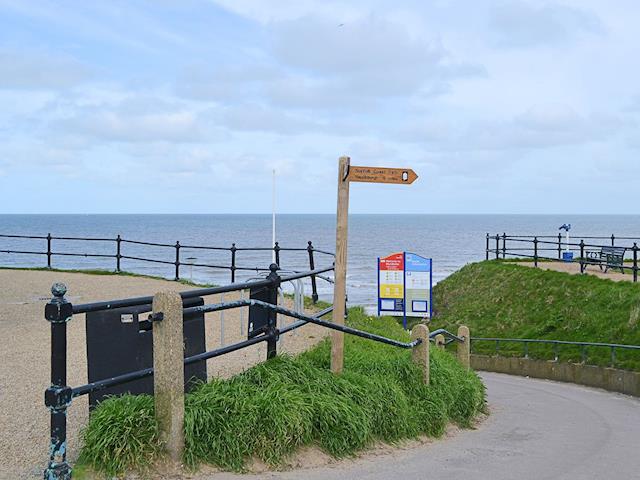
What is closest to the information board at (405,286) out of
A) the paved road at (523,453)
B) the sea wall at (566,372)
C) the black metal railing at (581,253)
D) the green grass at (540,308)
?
the green grass at (540,308)

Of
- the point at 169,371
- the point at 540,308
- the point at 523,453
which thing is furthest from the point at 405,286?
the point at 169,371

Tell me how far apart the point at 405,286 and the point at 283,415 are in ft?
69.8

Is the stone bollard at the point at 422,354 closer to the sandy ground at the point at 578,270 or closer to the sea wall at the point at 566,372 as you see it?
the sea wall at the point at 566,372

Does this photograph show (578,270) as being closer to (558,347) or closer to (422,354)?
(558,347)

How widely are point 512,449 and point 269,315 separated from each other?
291cm

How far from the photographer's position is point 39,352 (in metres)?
10.3

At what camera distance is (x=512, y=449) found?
761 cm

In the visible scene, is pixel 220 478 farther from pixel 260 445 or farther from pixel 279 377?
pixel 279 377

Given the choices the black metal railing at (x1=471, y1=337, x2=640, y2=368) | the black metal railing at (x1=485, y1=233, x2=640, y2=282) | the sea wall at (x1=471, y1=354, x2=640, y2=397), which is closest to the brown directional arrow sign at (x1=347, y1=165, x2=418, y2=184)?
the sea wall at (x1=471, y1=354, x2=640, y2=397)

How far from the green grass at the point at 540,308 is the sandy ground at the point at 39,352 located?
407 inches

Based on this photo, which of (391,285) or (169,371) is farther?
(391,285)

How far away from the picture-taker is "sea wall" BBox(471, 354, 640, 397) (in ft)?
58.9

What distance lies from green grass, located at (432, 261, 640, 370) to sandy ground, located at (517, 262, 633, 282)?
2.64 ft

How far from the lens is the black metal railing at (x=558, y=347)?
1867 centimetres
